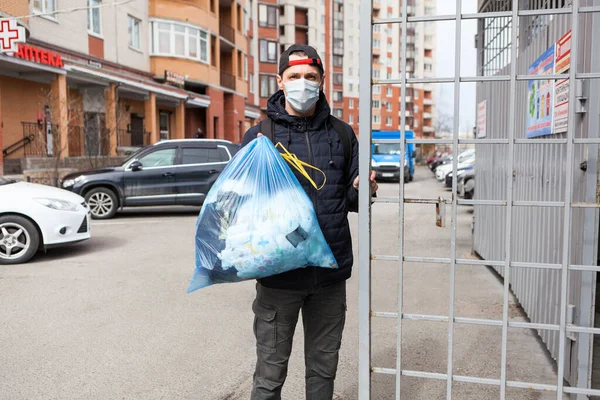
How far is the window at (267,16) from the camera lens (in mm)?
54406

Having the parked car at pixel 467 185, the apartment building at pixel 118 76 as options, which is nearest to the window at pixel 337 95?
the apartment building at pixel 118 76

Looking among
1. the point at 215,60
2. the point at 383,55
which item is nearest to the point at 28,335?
the point at 215,60

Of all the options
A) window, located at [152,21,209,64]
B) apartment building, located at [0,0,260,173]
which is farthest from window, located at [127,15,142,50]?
window, located at [152,21,209,64]

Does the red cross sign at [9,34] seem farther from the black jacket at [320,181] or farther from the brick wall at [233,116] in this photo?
the brick wall at [233,116]

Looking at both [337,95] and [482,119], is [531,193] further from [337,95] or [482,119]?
[337,95]

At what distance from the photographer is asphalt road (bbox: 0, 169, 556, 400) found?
12.5 ft

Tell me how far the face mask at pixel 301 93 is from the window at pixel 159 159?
10358mm

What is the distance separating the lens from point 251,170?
8.79 feet

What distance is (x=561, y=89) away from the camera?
3.89 metres

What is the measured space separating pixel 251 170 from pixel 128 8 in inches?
1080

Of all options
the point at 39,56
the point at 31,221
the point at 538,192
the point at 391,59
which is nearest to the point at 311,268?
the point at 538,192

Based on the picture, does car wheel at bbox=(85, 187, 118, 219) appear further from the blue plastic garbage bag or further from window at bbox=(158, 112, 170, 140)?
window at bbox=(158, 112, 170, 140)

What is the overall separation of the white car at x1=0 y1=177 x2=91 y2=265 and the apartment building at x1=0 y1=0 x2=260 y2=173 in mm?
6772

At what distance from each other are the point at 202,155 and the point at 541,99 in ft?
30.7
